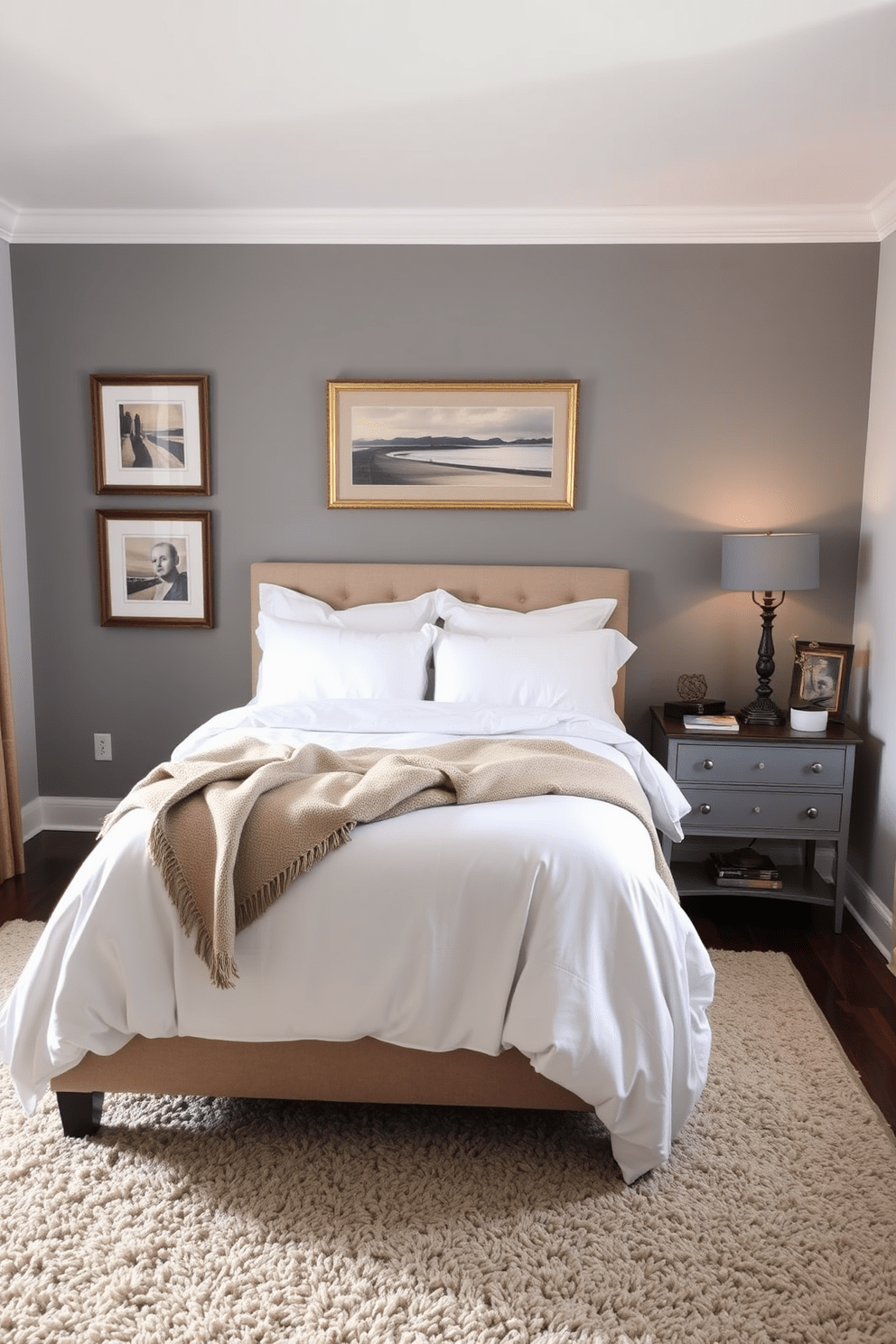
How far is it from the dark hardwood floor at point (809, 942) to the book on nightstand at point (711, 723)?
666 millimetres

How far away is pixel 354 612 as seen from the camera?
3.97 m

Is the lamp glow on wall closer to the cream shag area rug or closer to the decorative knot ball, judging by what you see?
the decorative knot ball

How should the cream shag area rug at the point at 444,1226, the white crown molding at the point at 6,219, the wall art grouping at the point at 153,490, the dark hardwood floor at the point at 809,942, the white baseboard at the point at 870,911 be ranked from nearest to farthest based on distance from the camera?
the cream shag area rug at the point at 444,1226 < the dark hardwood floor at the point at 809,942 < the white baseboard at the point at 870,911 < the white crown molding at the point at 6,219 < the wall art grouping at the point at 153,490

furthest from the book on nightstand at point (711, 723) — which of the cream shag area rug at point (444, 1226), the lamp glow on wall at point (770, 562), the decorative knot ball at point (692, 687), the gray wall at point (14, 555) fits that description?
the gray wall at point (14, 555)

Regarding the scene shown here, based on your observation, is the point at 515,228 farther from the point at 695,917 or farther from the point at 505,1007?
the point at 505,1007

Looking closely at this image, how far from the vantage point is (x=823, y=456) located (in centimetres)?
395

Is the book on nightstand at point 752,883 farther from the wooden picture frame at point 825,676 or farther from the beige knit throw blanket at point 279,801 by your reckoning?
the beige knit throw blanket at point 279,801

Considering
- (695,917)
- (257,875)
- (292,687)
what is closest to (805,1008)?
(695,917)

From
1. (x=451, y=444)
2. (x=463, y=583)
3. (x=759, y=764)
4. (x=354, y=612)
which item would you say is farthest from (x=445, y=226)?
(x=759, y=764)

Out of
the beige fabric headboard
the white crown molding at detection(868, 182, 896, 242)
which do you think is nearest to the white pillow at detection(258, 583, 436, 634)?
the beige fabric headboard

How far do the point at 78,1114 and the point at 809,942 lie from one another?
245 centimetres

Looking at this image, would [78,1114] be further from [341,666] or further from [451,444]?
[451,444]

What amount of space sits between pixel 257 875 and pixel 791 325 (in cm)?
309

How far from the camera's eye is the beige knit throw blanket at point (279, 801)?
2111 mm
